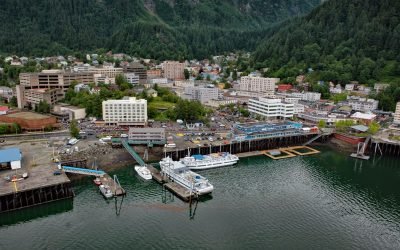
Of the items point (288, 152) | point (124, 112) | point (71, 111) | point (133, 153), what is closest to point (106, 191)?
point (133, 153)

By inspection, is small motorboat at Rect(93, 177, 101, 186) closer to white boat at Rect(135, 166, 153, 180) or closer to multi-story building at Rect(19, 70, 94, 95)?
white boat at Rect(135, 166, 153, 180)

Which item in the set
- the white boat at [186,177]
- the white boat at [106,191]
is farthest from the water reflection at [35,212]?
the white boat at [186,177]

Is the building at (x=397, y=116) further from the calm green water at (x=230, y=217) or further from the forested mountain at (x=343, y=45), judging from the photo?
the forested mountain at (x=343, y=45)

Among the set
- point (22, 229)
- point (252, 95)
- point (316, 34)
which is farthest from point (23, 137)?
point (316, 34)

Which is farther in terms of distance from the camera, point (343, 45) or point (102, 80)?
point (343, 45)

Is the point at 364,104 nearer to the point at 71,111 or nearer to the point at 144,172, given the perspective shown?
the point at 144,172

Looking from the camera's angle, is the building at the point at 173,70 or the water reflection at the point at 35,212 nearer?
the water reflection at the point at 35,212
